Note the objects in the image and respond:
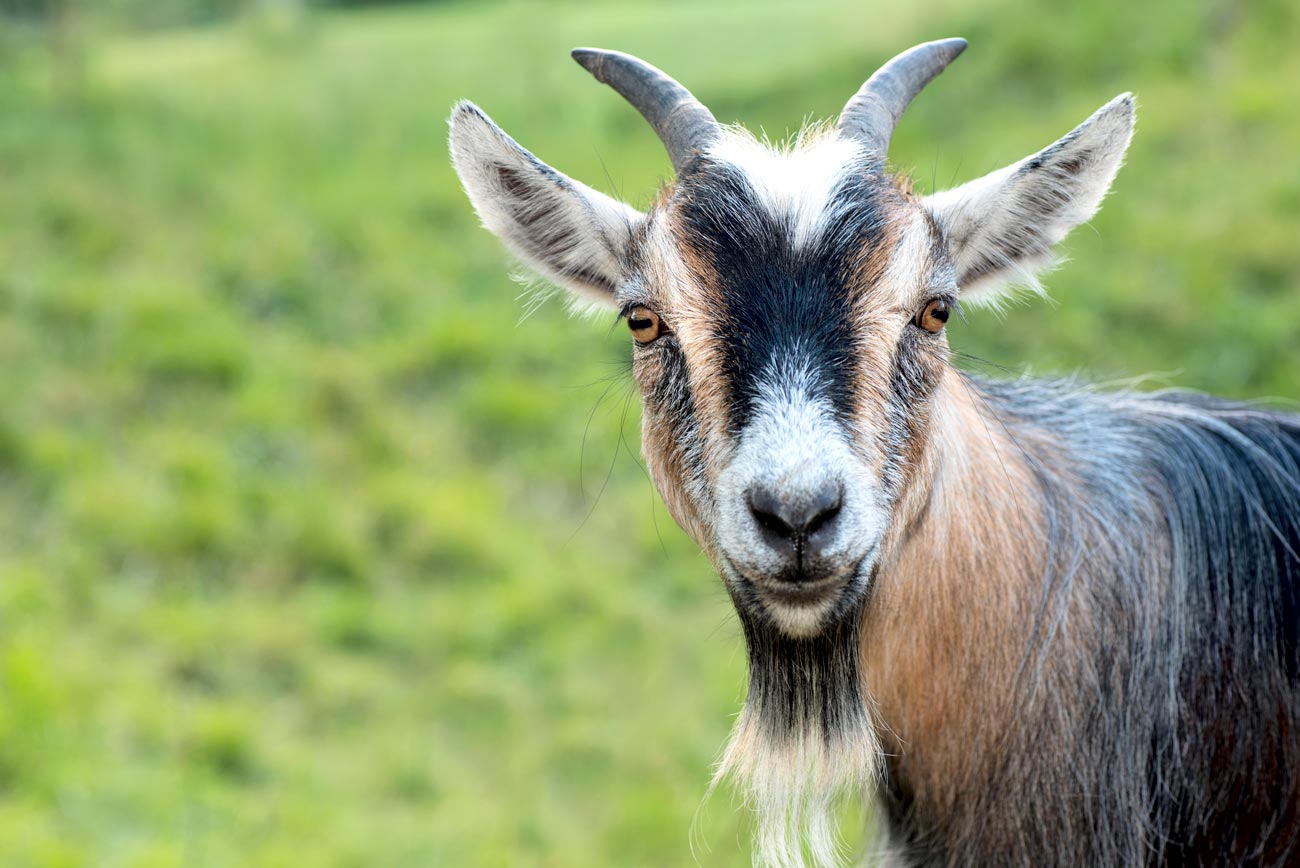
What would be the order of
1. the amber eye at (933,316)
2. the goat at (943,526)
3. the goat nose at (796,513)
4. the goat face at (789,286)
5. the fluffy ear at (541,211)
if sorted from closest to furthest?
1. the goat nose at (796,513)
2. the goat face at (789,286)
3. the goat at (943,526)
4. the amber eye at (933,316)
5. the fluffy ear at (541,211)

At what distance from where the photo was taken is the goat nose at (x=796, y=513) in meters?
2.73

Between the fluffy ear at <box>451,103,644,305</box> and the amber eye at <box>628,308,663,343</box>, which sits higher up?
the fluffy ear at <box>451,103,644,305</box>

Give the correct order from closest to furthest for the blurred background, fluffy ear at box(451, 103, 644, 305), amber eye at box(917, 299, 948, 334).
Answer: amber eye at box(917, 299, 948, 334), fluffy ear at box(451, 103, 644, 305), the blurred background

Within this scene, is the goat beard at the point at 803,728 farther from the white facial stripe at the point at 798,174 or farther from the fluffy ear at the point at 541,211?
the fluffy ear at the point at 541,211

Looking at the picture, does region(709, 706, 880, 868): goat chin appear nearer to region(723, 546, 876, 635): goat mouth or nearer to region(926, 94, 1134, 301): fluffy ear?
region(723, 546, 876, 635): goat mouth

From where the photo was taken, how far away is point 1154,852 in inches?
138

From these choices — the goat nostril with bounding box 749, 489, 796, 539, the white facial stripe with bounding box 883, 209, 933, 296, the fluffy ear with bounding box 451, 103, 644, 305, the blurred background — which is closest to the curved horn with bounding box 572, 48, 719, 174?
the fluffy ear with bounding box 451, 103, 644, 305

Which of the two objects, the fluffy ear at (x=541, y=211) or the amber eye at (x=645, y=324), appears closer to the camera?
the amber eye at (x=645, y=324)

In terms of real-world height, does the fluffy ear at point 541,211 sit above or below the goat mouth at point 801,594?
above

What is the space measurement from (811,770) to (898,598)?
19.7 inches

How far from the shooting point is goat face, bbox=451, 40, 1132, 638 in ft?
9.31

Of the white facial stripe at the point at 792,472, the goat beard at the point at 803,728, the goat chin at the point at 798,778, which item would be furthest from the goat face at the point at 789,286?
the goat chin at the point at 798,778

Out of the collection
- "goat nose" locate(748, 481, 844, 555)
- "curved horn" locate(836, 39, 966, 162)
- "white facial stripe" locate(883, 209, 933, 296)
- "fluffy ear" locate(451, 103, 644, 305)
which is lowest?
"goat nose" locate(748, 481, 844, 555)

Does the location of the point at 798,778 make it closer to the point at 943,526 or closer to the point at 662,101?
the point at 943,526
